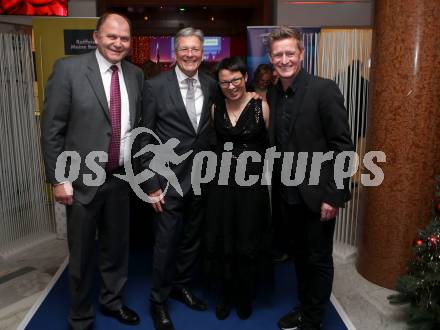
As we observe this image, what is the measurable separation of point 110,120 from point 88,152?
0.65ft

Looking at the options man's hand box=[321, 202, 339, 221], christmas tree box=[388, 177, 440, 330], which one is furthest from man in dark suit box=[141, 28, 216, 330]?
christmas tree box=[388, 177, 440, 330]

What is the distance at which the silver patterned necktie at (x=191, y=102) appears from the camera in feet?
7.93

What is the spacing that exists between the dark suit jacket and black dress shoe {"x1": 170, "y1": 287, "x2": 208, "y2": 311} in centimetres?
Result: 93

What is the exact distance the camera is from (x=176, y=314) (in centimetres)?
266

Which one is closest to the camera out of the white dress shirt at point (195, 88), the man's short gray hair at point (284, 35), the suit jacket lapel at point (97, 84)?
the man's short gray hair at point (284, 35)

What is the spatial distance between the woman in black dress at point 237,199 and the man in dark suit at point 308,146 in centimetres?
12

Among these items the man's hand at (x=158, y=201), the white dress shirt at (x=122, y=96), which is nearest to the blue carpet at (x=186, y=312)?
the man's hand at (x=158, y=201)

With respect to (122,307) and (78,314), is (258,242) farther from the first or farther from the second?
(78,314)

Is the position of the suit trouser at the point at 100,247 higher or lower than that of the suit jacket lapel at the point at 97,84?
lower

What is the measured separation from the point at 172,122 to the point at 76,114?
1.66 ft

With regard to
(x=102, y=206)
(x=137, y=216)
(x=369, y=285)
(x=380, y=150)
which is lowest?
(x=369, y=285)

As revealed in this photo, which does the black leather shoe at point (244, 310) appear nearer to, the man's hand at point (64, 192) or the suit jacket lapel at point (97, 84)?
the man's hand at point (64, 192)

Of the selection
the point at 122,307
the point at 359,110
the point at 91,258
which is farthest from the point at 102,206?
the point at 359,110

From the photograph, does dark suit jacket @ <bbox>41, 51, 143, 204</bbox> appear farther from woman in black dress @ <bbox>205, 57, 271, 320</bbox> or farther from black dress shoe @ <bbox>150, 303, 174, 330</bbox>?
black dress shoe @ <bbox>150, 303, 174, 330</bbox>
